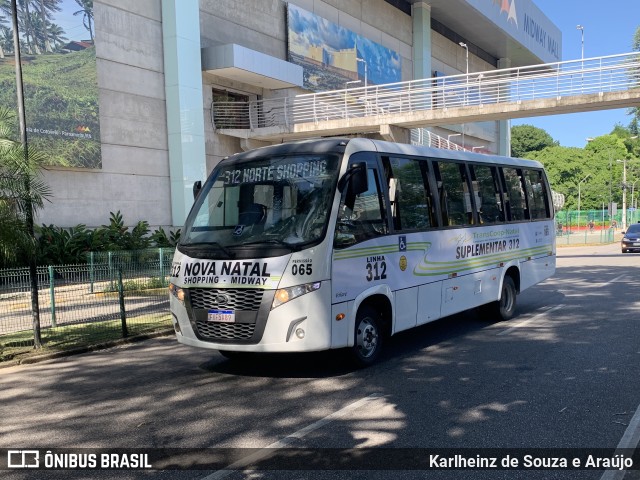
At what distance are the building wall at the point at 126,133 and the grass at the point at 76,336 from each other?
1039 centimetres

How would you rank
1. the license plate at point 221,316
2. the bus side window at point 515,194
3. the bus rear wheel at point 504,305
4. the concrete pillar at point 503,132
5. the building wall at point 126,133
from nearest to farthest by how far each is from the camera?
the license plate at point 221,316 → the bus rear wheel at point 504,305 → the bus side window at point 515,194 → the building wall at point 126,133 → the concrete pillar at point 503,132

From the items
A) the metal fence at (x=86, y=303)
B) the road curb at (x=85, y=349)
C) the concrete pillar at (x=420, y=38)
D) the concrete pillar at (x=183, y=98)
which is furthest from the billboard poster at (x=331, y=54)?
the road curb at (x=85, y=349)

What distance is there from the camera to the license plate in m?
6.60

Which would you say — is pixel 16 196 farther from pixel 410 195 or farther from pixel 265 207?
pixel 410 195

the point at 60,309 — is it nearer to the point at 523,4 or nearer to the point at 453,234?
the point at 453,234

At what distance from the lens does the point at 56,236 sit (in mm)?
18984

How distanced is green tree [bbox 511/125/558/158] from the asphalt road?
111 m

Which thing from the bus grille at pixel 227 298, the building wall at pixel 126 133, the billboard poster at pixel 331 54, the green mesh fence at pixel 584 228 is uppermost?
the billboard poster at pixel 331 54

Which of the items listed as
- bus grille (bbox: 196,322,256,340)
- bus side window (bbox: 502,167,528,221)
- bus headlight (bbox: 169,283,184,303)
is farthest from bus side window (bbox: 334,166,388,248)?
bus side window (bbox: 502,167,528,221)

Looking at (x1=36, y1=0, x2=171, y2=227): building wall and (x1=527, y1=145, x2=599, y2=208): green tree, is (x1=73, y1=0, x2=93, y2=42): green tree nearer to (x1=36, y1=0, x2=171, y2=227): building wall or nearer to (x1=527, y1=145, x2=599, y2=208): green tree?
(x1=36, y1=0, x2=171, y2=227): building wall

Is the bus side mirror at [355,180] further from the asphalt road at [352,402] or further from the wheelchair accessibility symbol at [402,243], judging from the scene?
the asphalt road at [352,402]

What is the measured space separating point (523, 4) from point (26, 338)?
52056 millimetres

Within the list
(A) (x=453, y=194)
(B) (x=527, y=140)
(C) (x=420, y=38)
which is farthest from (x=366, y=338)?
(B) (x=527, y=140)

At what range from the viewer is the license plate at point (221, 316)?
660 cm
